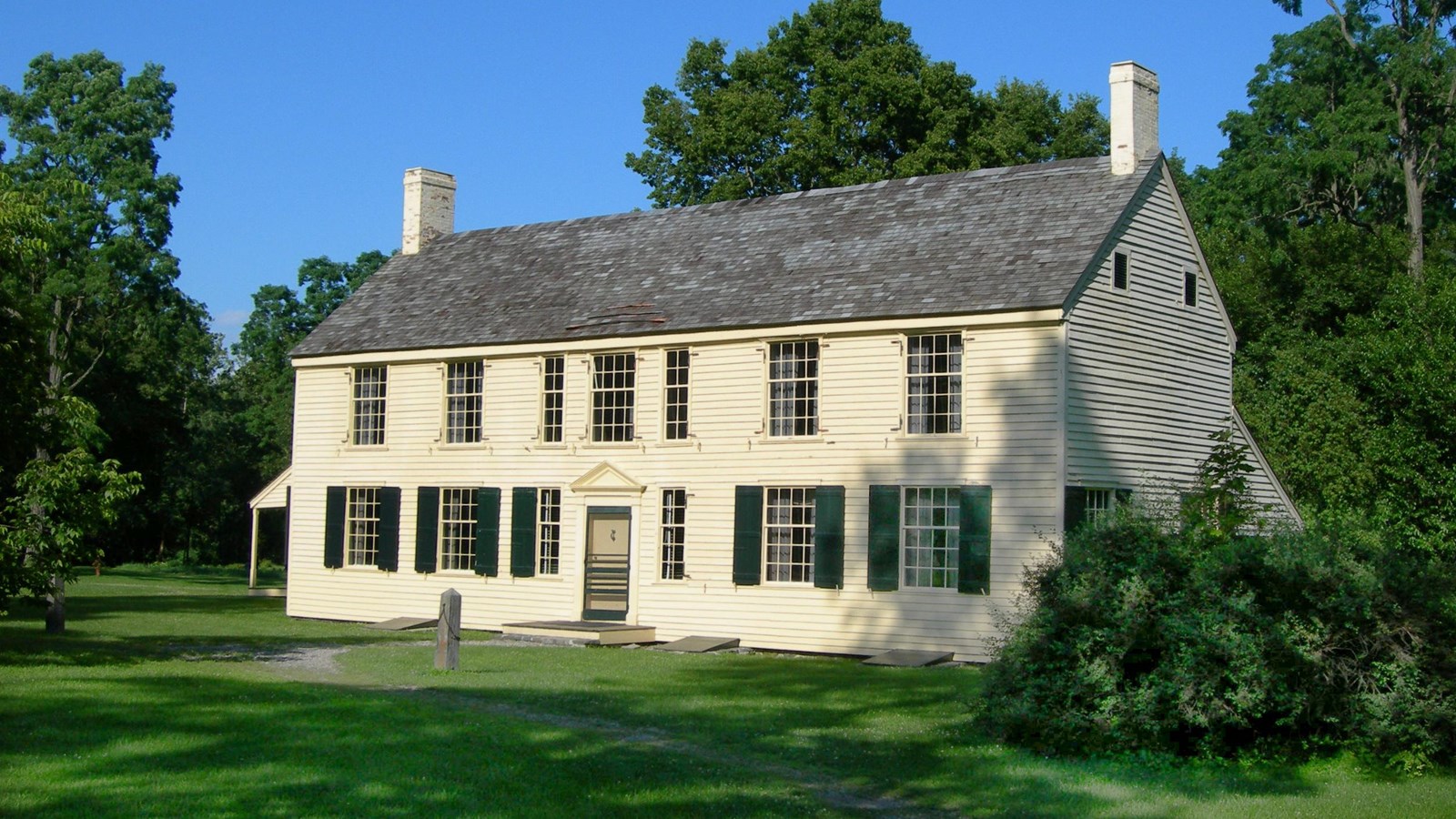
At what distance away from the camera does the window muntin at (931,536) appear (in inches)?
884

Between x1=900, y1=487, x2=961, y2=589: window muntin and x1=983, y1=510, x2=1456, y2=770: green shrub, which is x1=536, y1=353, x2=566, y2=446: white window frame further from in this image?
x1=983, y1=510, x2=1456, y2=770: green shrub

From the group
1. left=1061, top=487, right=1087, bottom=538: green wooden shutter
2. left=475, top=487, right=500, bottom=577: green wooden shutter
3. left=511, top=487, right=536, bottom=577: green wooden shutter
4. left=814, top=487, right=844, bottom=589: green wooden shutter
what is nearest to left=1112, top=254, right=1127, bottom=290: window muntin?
left=1061, top=487, right=1087, bottom=538: green wooden shutter

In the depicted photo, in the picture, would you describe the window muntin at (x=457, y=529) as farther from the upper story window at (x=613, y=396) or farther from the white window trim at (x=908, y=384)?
the white window trim at (x=908, y=384)

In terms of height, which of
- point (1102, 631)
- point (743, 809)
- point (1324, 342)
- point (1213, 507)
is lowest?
point (743, 809)

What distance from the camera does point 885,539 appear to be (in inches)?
901

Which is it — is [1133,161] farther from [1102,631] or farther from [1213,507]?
[1102,631]

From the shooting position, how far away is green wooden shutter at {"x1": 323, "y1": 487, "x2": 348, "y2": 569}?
2984 cm

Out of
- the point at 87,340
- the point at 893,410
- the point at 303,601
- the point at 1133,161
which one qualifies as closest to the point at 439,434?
the point at 303,601

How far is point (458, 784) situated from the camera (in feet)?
36.2

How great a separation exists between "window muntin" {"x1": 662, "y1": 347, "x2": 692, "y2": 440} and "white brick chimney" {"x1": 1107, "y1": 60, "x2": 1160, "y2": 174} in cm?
786

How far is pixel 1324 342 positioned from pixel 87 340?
36175 millimetres

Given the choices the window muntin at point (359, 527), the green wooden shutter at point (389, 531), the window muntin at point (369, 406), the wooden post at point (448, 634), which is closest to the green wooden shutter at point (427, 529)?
the green wooden shutter at point (389, 531)

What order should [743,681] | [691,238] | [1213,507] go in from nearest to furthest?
[1213,507], [743,681], [691,238]

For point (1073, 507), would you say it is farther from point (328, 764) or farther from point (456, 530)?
point (328, 764)
